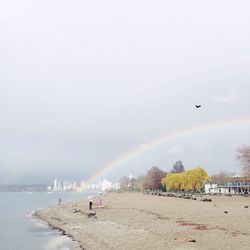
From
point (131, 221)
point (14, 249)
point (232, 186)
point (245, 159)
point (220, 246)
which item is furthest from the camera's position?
point (232, 186)

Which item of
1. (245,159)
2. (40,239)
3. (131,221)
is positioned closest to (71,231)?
(40,239)

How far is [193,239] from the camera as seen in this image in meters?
30.5

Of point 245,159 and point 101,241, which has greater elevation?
point 245,159

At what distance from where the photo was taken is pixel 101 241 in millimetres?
36719

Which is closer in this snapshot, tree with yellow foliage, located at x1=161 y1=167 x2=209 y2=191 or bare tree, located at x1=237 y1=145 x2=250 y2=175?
bare tree, located at x1=237 y1=145 x2=250 y2=175

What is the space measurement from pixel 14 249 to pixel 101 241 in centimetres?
1011

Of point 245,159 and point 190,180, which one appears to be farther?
point 190,180

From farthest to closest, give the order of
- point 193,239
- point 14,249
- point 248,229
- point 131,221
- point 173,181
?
1. point 173,181
2. point 131,221
3. point 14,249
4. point 248,229
5. point 193,239

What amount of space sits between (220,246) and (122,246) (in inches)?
353

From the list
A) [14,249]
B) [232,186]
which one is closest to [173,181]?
[232,186]

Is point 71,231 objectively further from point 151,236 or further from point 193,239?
point 193,239

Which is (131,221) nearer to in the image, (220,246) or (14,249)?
(14,249)

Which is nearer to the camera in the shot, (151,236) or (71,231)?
(151,236)

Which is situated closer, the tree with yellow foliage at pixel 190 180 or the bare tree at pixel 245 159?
the bare tree at pixel 245 159
